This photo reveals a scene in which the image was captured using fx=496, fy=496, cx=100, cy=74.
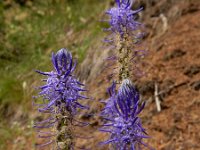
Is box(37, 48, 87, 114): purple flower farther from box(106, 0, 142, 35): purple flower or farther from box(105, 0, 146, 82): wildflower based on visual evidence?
box(106, 0, 142, 35): purple flower

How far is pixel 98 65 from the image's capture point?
5109 millimetres

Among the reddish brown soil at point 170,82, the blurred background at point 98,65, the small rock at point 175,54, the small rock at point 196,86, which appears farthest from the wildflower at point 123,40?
the small rock at point 175,54

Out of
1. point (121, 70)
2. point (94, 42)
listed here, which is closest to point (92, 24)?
point (94, 42)

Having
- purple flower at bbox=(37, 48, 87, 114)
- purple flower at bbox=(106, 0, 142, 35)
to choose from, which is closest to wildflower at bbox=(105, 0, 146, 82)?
purple flower at bbox=(106, 0, 142, 35)

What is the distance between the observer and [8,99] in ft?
19.1

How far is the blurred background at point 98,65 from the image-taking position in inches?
163

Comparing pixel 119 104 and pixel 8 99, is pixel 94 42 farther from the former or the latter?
pixel 119 104

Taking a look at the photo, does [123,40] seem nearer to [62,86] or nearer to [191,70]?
[62,86]

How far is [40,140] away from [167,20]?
1.81 metres

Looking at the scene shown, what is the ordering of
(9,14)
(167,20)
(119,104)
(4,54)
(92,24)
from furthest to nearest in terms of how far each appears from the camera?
1. (9,14)
2. (4,54)
3. (92,24)
4. (167,20)
5. (119,104)

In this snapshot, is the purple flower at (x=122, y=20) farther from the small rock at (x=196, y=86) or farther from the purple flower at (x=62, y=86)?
the small rock at (x=196, y=86)

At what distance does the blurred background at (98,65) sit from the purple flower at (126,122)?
2.98ft

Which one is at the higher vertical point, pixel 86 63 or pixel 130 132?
pixel 86 63

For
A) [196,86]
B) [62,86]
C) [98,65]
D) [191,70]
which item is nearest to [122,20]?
[62,86]
